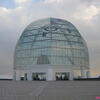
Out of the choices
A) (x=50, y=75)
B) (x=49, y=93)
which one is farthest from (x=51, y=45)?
(x=49, y=93)

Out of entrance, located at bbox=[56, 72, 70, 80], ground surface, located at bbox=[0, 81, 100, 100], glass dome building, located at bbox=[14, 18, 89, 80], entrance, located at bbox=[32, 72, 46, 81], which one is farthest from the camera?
glass dome building, located at bbox=[14, 18, 89, 80]

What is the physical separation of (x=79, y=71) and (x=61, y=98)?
6688 centimetres

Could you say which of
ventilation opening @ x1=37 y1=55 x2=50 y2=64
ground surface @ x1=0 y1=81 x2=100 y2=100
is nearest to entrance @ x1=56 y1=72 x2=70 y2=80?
ventilation opening @ x1=37 y1=55 x2=50 y2=64

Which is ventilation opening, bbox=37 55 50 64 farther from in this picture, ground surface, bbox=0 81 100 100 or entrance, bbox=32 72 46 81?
ground surface, bbox=0 81 100 100

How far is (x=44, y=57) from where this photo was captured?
279 ft

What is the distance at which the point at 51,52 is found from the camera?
8550 centimetres

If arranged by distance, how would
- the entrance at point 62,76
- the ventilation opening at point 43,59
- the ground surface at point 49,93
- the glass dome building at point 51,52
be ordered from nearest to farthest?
1. the ground surface at point 49,93
2. the entrance at point 62,76
3. the glass dome building at point 51,52
4. the ventilation opening at point 43,59

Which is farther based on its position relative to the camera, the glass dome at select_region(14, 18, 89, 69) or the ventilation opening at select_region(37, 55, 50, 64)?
the glass dome at select_region(14, 18, 89, 69)

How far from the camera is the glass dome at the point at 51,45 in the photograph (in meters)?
85.4

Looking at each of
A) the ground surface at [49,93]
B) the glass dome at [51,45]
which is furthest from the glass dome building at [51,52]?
the ground surface at [49,93]

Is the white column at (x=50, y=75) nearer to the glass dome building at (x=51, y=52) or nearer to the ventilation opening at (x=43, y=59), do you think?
the glass dome building at (x=51, y=52)

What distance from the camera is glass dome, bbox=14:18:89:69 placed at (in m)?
85.4

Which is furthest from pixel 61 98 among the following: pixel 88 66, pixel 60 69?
pixel 88 66

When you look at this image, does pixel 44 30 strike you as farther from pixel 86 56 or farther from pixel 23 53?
pixel 86 56
